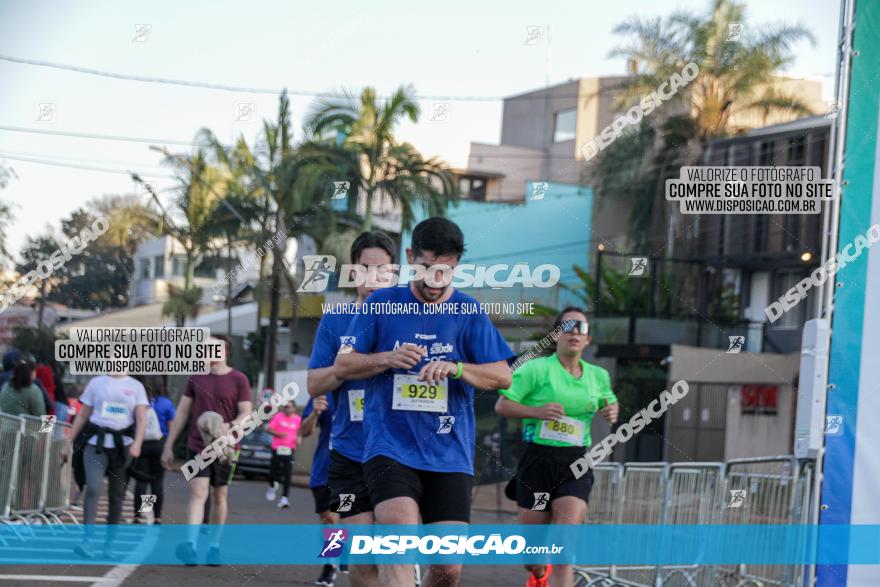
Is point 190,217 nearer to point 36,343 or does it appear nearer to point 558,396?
point 36,343

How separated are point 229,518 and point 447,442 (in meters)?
10.1

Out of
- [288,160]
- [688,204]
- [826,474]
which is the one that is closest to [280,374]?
[288,160]

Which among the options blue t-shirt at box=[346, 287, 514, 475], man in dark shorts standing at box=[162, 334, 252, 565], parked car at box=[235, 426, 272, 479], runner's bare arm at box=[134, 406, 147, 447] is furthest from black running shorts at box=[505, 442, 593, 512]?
parked car at box=[235, 426, 272, 479]

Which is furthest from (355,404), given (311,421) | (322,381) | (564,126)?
(564,126)

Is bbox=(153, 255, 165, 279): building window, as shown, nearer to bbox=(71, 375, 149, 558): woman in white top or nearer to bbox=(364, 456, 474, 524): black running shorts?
bbox=(71, 375, 149, 558): woman in white top

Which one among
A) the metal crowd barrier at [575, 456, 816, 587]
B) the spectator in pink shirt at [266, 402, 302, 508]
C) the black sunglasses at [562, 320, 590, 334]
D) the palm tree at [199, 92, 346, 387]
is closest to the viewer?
the black sunglasses at [562, 320, 590, 334]

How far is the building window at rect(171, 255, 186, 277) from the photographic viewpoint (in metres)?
15.5

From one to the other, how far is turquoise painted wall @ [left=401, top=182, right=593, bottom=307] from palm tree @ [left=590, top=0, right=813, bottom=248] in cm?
113

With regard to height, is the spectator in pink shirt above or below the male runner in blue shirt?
below

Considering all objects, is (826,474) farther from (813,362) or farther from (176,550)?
(176,550)

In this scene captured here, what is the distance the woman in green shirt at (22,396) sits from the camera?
40.8ft

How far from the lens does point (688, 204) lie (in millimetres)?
9172

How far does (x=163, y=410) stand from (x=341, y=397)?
637 cm

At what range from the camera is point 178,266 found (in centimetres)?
1561
